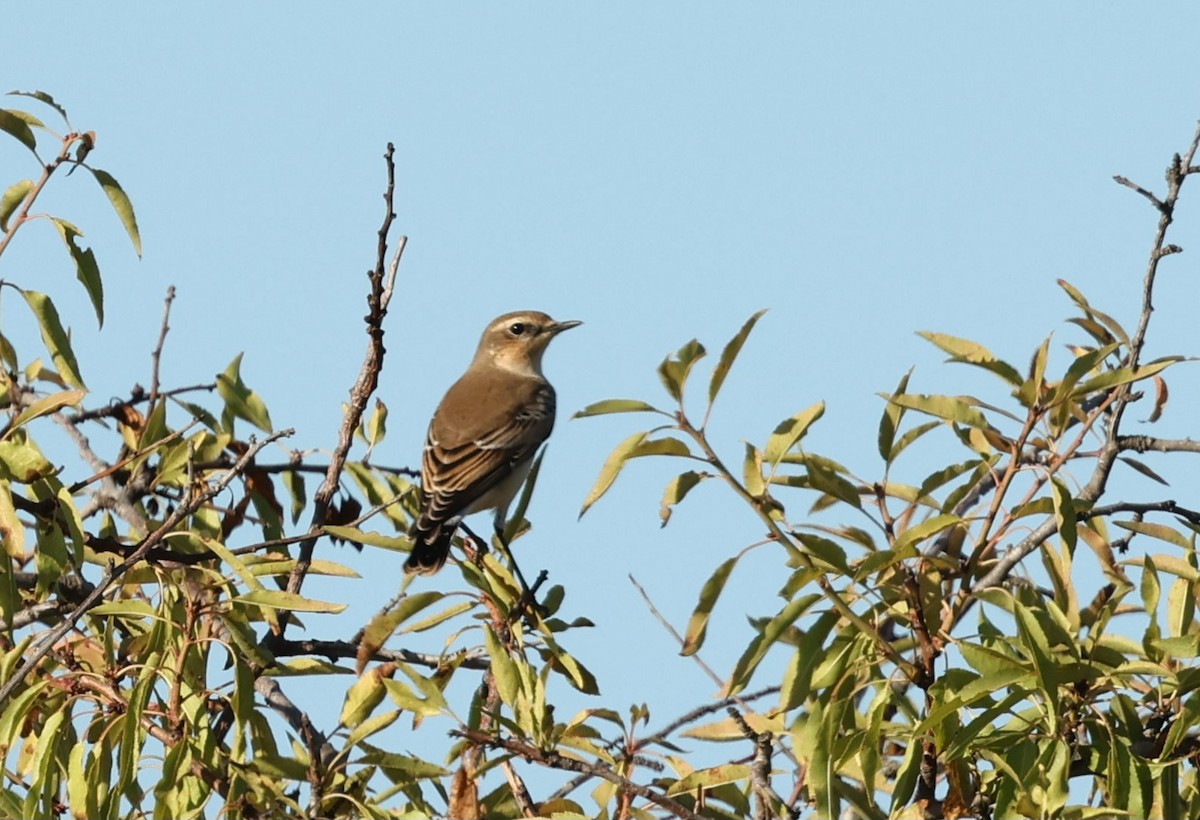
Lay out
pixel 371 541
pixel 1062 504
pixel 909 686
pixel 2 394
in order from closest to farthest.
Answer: pixel 1062 504 → pixel 909 686 → pixel 371 541 → pixel 2 394

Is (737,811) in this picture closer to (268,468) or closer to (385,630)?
(385,630)

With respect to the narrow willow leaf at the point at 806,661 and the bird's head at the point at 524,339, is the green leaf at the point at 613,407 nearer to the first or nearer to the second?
the narrow willow leaf at the point at 806,661

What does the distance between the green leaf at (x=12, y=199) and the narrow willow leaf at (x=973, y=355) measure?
9.66ft

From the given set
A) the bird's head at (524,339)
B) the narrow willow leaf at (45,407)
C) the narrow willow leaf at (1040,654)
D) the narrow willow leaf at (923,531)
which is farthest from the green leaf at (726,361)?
the bird's head at (524,339)

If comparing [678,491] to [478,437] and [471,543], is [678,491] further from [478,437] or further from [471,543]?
[478,437]

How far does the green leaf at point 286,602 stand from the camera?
4809 mm

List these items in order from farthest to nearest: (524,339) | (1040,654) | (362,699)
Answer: (524,339)
(362,699)
(1040,654)

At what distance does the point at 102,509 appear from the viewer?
22.0ft

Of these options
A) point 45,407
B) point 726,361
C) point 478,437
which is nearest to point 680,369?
point 726,361

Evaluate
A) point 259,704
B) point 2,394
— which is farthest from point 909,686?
point 2,394

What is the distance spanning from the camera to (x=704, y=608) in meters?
4.81

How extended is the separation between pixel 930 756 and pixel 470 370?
834cm

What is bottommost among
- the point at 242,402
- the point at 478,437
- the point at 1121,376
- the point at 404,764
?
the point at 404,764

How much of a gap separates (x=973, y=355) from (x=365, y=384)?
6.88 ft
